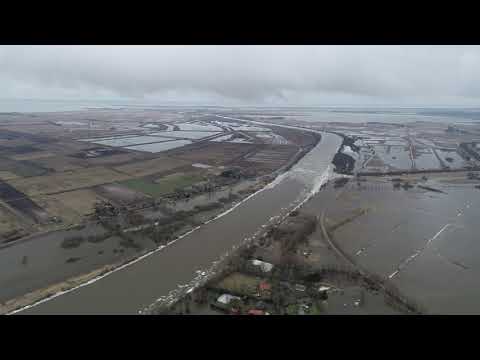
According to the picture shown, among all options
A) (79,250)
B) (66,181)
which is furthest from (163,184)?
(79,250)

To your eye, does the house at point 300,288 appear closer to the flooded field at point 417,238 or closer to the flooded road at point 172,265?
the flooded field at point 417,238

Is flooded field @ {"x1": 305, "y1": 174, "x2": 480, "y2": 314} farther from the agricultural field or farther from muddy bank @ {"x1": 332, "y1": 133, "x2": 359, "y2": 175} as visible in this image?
the agricultural field

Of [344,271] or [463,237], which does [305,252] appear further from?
[463,237]

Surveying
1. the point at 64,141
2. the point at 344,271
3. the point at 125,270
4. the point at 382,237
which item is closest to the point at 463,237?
the point at 382,237

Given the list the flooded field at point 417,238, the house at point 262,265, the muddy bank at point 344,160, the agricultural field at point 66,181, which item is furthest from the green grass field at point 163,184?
the muddy bank at point 344,160

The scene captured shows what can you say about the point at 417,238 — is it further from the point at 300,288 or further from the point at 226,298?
the point at 226,298

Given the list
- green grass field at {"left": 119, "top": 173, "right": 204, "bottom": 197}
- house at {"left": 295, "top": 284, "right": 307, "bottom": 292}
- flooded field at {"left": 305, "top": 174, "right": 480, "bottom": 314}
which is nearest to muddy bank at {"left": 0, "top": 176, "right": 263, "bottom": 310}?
green grass field at {"left": 119, "top": 173, "right": 204, "bottom": 197}
